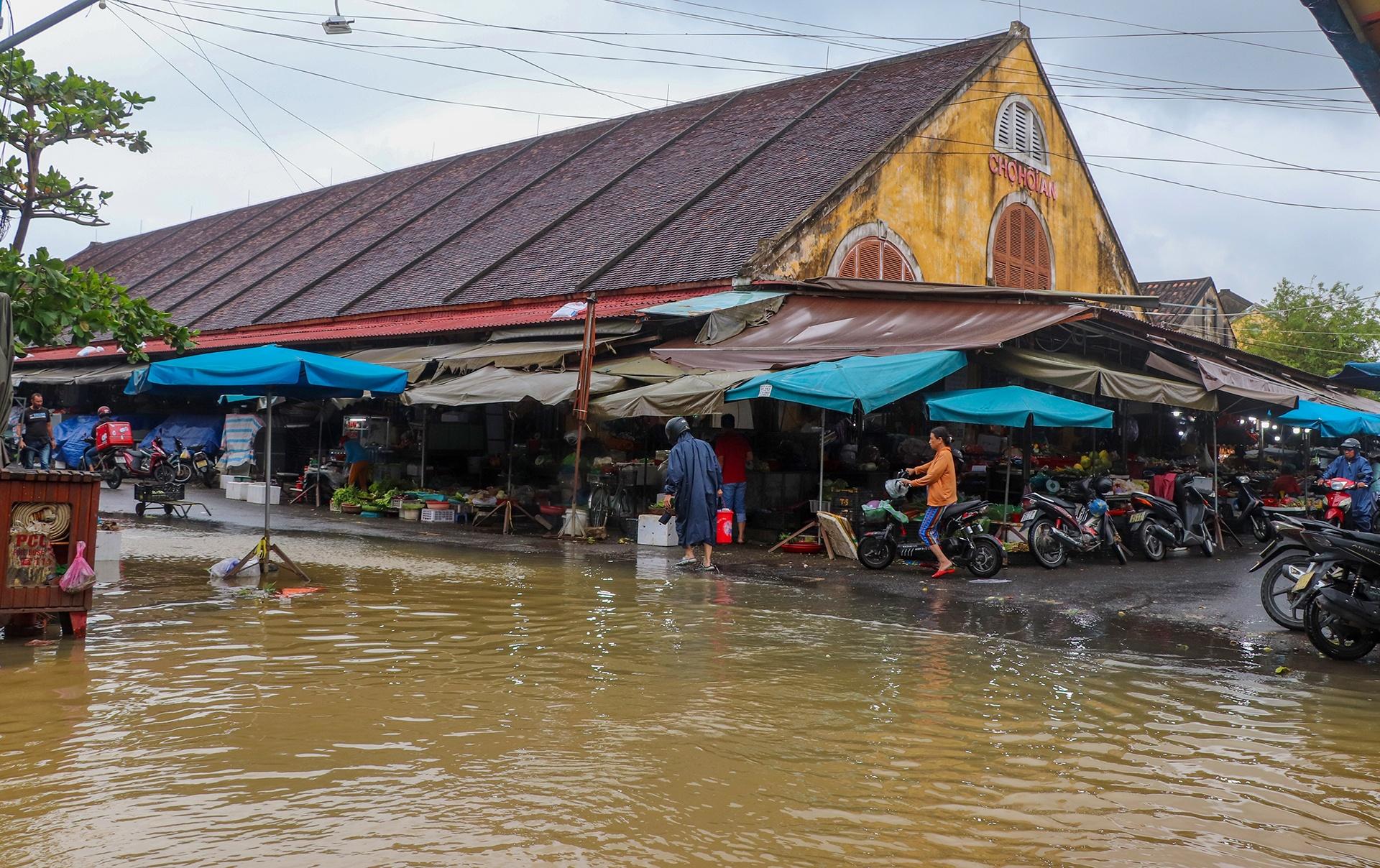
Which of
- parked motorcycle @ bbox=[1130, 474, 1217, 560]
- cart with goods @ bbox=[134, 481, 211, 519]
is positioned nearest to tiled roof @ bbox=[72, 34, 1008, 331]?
cart with goods @ bbox=[134, 481, 211, 519]

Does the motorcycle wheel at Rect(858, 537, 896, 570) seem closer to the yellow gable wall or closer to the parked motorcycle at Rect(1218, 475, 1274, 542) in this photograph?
Answer: the yellow gable wall

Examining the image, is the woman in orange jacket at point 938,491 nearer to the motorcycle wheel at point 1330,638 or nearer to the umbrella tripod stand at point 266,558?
the motorcycle wheel at point 1330,638

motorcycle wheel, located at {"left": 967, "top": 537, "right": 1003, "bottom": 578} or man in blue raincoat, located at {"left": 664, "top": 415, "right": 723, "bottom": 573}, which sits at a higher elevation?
man in blue raincoat, located at {"left": 664, "top": 415, "right": 723, "bottom": 573}

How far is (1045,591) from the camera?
10.9 meters

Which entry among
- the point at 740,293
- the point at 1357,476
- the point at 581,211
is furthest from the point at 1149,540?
the point at 581,211

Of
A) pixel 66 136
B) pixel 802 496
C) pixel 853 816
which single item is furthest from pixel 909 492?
pixel 66 136

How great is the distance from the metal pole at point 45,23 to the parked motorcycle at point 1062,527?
10.4 m

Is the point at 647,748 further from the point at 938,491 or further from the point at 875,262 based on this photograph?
the point at 875,262

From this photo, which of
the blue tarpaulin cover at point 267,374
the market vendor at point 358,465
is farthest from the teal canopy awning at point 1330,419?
the market vendor at point 358,465

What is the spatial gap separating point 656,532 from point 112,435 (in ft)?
42.1

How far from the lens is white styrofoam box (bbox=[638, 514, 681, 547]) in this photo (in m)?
14.9

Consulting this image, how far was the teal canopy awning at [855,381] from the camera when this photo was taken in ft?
41.9

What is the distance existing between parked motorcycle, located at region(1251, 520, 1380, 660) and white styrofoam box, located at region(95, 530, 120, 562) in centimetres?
939

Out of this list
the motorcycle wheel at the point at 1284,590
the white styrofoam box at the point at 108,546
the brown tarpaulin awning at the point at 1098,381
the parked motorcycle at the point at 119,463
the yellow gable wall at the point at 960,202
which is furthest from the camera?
the parked motorcycle at the point at 119,463
